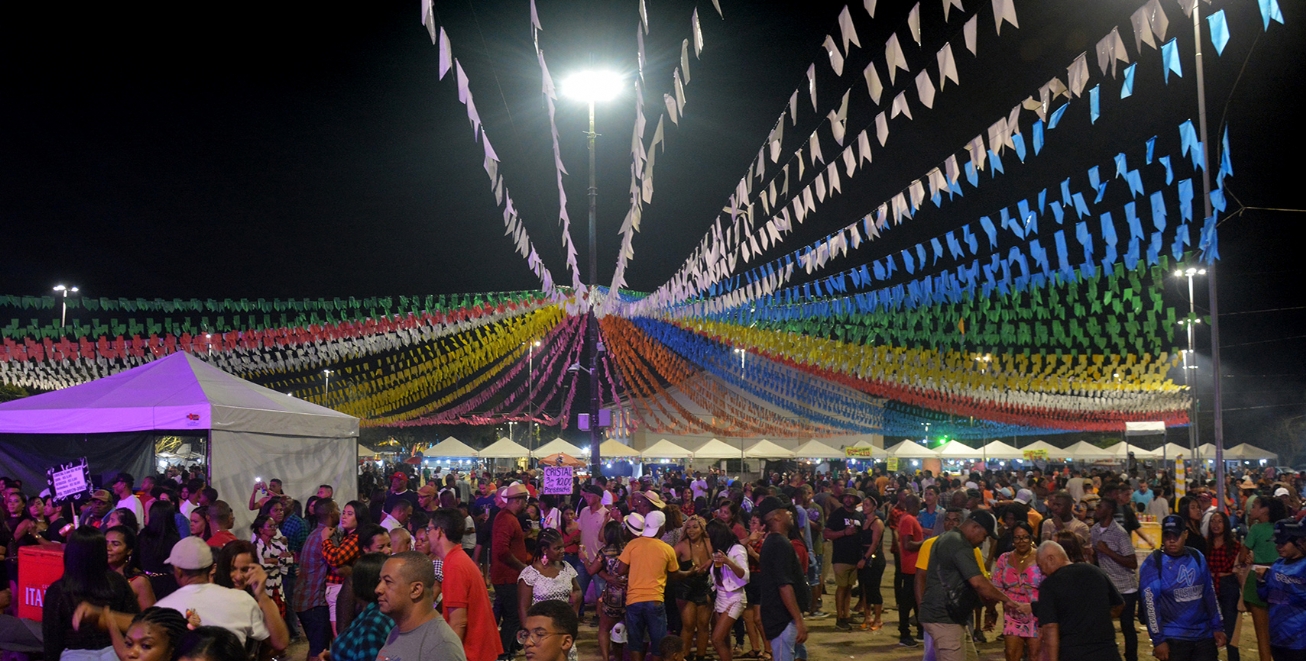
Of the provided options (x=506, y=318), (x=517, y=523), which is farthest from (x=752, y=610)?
(x=506, y=318)

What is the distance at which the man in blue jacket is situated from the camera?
6.52 metres

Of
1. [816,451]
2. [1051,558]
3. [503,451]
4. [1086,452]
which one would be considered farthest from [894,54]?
[1086,452]

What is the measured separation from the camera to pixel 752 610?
9.88m

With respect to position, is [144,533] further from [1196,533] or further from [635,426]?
[635,426]

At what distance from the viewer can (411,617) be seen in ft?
12.8

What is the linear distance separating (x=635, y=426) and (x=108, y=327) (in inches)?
718

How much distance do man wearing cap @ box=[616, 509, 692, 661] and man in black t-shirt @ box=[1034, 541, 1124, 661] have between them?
2882 mm

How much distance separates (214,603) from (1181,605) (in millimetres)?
6252

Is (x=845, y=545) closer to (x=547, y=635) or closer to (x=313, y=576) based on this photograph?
(x=313, y=576)

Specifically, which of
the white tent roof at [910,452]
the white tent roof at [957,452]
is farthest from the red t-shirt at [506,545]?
the white tent roof at [957,452]

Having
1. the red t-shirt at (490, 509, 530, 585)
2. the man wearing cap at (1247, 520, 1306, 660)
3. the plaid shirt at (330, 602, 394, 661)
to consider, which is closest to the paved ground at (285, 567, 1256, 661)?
the red t-shirt at (490, 509, 530, 585)

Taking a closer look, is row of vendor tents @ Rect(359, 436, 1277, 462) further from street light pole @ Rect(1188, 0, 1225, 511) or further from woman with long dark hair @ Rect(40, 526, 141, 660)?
woman with long dark hair @ Rect(40, 526, 141, 660)

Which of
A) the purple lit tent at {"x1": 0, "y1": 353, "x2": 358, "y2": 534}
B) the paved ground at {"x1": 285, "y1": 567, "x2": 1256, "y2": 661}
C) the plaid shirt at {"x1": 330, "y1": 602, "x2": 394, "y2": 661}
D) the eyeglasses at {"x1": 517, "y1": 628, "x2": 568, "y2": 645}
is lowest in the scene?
the paved ground at {"x1": 285, "y1": 567, "x2": 1256, "y2": 661}

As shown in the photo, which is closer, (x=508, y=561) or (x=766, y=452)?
(x=508, y=561)
